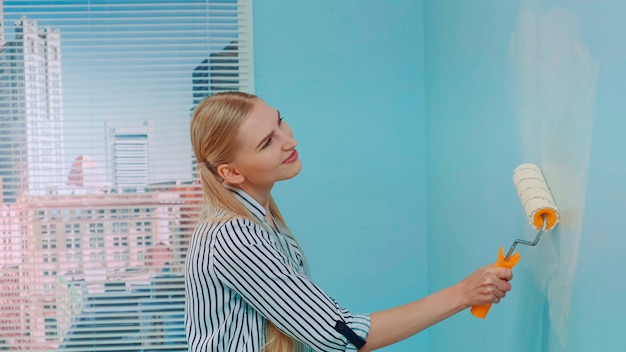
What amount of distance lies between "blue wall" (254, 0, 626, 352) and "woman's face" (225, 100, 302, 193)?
0.51 meters

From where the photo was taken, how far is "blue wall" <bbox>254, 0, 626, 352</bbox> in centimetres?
131

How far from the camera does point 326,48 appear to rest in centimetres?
284

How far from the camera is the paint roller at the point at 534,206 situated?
53.0 inches

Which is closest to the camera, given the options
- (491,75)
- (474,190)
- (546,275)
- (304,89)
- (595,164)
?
(595,164)

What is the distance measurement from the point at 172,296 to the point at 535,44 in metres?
1.83

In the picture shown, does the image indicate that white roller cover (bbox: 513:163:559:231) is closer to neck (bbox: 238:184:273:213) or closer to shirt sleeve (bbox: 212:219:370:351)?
shirt sleeve (bbox: 212:219:370:351)

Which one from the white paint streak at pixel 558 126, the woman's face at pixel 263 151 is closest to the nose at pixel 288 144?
the woman's face at pixel 263 151

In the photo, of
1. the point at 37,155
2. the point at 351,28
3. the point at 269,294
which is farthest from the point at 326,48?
the point at 269,294

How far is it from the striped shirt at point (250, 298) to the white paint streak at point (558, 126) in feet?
1.29

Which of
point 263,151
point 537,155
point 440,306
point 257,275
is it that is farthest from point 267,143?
point 537,155

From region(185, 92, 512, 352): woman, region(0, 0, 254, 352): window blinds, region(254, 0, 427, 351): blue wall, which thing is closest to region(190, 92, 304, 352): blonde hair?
region(185, 92, 512, 352): woman

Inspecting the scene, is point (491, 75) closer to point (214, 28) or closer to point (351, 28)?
point (351, 28)

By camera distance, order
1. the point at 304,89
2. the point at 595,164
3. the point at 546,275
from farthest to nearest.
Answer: the point at 304,89 → the point at 546,275 → the point at 595,164

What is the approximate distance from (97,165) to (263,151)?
1647 millimetres
